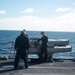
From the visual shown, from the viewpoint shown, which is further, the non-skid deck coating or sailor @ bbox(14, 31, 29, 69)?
sailor @ bbox(14, 31, 29, 69)

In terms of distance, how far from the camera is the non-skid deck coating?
13.5 m

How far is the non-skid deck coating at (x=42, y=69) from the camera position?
1348cm

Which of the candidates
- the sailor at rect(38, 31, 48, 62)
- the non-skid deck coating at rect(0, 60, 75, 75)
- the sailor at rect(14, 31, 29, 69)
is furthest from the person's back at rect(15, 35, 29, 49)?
the sailor at rect(38, 31, 48, 62)

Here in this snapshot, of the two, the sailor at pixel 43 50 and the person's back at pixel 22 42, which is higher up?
the person's back at pixel 22 42

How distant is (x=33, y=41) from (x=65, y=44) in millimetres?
1964

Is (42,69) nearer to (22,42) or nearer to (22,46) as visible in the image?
(22,46)

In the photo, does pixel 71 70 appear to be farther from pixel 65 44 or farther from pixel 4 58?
pixel 4 58

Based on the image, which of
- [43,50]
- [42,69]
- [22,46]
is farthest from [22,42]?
[43,50]

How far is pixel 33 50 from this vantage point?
1708 cm

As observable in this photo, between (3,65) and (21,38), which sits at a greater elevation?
(21,38)

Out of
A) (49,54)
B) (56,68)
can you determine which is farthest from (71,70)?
(49,54)

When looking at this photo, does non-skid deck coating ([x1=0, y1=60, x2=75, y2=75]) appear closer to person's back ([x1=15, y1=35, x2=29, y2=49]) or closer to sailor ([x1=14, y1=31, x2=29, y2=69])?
sailor ([x1=14, y1=31, x2=29, y2=69])

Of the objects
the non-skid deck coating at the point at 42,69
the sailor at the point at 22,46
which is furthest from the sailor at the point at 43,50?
the sailor at the point at 22,46

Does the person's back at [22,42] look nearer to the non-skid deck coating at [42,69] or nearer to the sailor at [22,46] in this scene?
the sailor at [22,46]
